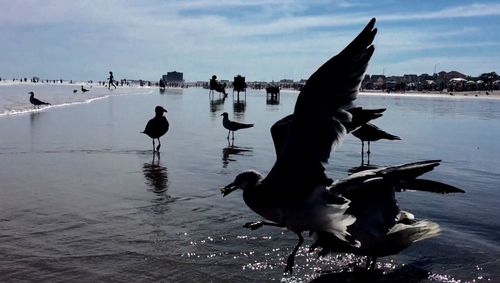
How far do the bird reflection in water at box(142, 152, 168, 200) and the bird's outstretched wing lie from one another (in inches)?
155

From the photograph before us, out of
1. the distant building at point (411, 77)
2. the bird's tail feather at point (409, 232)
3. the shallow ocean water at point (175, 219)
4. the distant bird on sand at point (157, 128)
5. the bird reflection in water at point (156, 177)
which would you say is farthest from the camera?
the distant building at point (411, 77)

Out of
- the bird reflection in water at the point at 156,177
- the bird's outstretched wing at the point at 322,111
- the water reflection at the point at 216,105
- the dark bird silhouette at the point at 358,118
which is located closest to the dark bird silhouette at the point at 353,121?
the dark bird silhouette at the point at 358,118

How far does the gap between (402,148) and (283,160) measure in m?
11.0

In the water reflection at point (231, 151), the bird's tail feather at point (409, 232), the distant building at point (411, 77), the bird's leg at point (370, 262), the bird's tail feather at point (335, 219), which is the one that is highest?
the distant building at point (411, 77)

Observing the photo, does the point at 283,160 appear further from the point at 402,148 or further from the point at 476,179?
the point at 402,148

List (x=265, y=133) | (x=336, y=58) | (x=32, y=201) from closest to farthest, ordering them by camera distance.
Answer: (x=336, y=58) < (x=32, y=201) < (x=265, y=133)

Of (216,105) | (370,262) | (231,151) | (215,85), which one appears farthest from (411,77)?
(370,262)

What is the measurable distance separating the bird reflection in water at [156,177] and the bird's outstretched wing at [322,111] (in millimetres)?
3934

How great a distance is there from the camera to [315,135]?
14.6 feet

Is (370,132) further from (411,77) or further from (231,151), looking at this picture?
(411,77)

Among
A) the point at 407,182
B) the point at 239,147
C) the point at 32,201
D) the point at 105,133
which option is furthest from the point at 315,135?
the point at 105,133

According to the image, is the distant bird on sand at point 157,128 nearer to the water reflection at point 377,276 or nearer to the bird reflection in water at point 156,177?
the bird reflection in water at point 156,177

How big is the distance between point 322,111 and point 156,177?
5.76 metres

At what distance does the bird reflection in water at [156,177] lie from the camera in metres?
8.52
